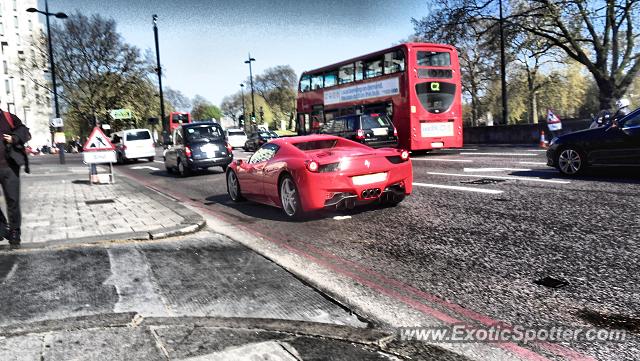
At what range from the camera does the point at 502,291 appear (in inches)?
141

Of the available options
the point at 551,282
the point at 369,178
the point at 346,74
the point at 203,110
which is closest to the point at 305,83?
the point at 346,74

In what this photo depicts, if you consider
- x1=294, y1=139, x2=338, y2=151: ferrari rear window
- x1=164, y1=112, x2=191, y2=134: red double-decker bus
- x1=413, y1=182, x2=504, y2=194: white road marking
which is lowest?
x1=413, y1=182, x2=504, y2=194: white road marking

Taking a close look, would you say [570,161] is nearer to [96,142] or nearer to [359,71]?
[359,71]

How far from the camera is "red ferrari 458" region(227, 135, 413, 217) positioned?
21.1 ft

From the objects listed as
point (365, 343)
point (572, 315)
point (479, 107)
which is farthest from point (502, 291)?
point (479, 107)

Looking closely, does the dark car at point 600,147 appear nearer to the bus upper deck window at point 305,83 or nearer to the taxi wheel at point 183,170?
the taxi wheel at point 183,170

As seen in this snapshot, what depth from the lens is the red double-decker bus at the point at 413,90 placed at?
54.0 ft

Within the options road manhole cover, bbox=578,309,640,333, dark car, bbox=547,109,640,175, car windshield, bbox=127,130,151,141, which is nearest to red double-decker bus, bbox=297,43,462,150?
dark car, bbox=547,109,640,175

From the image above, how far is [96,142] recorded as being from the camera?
12.8 m

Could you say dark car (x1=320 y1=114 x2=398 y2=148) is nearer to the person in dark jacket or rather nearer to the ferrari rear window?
the ferrari rear window

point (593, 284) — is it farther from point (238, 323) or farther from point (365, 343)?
point (238, 323)

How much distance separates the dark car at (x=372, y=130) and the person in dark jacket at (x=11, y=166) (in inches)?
429

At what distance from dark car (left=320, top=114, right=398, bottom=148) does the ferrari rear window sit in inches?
297

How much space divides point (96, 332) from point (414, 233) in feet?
12.1
